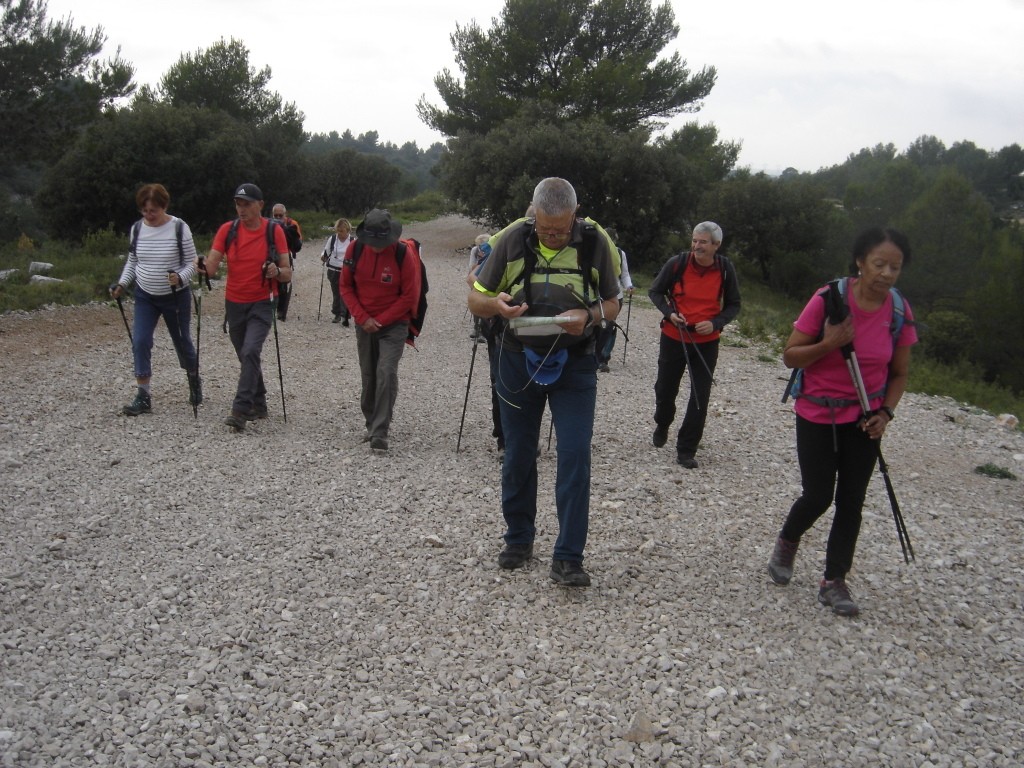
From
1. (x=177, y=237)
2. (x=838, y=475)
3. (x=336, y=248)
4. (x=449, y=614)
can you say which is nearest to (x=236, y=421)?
(x=177, y=237)

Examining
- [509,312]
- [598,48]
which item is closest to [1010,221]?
[598,48]

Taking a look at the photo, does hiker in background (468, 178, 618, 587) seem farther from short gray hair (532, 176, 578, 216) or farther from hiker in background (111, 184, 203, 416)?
hiker in background (111, 184, 203, 416)

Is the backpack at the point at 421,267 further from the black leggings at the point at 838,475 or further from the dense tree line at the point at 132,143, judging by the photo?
the dense tree line at the point at 132,143

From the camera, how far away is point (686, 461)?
721 cm

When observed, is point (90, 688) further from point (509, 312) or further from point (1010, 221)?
point (1010, 221)

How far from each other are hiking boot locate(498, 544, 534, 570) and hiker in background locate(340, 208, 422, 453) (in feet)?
8.57

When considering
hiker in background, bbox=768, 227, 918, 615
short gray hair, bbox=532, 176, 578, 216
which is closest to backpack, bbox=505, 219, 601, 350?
short gray hair, bbox=532, 176, 578, 216

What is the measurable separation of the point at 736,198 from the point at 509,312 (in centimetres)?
3991

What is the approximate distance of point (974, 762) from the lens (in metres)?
3.33

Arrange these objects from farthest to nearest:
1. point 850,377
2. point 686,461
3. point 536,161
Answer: point 536,161, point 686,461, point 850,377

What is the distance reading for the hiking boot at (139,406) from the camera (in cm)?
787

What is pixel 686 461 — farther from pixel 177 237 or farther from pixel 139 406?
pixel 139 406

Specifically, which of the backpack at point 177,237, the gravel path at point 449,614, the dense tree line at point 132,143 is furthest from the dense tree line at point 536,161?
the gravel path at point 449,614

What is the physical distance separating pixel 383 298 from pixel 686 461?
114 inches
